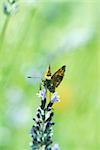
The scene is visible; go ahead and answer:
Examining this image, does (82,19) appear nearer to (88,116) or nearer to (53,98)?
(88,116)

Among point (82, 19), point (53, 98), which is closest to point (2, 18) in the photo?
point (82, 19)

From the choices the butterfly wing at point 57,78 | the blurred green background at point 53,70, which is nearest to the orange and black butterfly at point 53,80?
the butterfly wing at point 57,78

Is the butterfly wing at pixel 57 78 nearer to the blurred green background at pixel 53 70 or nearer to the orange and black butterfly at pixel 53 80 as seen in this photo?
the orange and black butterfly at pixel 53 80

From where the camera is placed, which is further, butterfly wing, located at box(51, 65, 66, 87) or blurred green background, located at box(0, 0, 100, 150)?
blurred green background, located at box(0, 0, 100, 150)

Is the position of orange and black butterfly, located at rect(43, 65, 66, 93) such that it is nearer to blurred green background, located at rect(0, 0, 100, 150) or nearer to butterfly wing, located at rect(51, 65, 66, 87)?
butterfly wing, located at rect(51, 65, 66, 87)

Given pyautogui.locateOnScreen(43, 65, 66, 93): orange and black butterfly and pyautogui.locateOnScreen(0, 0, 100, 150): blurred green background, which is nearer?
pyautogui.locateOnScreen(43, 65, 66, 93): orange and black butterfly

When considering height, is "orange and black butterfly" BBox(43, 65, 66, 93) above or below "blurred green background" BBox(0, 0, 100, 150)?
below

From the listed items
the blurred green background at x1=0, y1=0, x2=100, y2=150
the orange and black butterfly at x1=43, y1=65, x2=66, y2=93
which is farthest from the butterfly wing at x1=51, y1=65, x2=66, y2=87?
the blurred green background at x1=0, y1=0, x2=100, y2=150

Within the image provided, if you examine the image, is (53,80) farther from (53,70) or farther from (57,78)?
(53,70)
